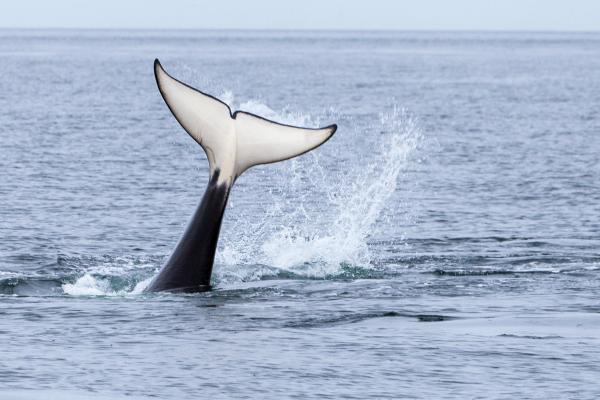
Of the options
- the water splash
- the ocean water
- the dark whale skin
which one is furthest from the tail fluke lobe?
the water splash

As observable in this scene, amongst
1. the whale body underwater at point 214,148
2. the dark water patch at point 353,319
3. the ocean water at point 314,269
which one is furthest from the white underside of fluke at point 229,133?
the dark water patch at point 353,319

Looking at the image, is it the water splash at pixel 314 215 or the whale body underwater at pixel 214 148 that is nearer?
the whale body underwater at pixel 214 148

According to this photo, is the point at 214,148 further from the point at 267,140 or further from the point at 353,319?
the point at 353,319

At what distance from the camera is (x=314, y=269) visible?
1591cm

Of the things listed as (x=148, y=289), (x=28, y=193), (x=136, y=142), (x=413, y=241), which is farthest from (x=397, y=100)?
(x=148, y=289)

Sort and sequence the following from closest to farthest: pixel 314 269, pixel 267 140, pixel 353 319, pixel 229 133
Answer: pixel 353 319 → pixel 267 140 → pixel 229 133 → pixel 314 269

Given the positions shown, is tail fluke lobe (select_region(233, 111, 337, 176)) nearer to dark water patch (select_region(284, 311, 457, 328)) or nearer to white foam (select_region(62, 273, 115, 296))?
dark water patch (select_region(284, 311, 457, 328))

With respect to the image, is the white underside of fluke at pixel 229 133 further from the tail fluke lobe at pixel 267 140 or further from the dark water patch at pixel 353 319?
the dark water patch at pixel 353 319

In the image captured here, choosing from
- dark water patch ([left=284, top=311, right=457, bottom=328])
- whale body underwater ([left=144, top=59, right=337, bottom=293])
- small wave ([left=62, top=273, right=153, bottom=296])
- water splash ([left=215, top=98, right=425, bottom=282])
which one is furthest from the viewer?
water splash ([left=215, top=98, right=425, bottom=282])

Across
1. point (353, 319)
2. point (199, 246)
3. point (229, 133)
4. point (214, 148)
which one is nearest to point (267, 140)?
point (229, 133)

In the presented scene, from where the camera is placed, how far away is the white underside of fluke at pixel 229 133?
12438 millimetres

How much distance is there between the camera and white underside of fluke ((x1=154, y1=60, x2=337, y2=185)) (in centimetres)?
1244

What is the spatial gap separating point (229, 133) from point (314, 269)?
3.60 m

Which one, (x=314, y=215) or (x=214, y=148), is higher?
(x=214, y=148)
